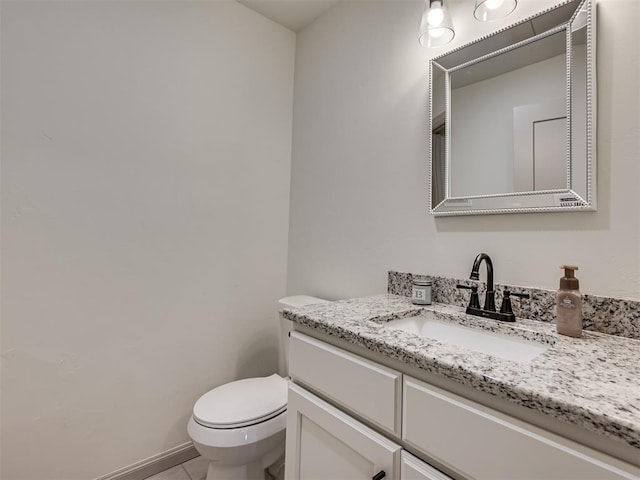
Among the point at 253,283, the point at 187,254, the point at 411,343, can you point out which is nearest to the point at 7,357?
the point at 187,254

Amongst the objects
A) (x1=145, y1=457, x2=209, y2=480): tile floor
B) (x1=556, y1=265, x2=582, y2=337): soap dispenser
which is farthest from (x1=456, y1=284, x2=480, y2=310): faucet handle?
(x1=145, y1=457, x2=209, y2=480): tile floor

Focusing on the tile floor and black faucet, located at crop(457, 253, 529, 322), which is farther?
the tile floor

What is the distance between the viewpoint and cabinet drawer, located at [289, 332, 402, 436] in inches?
28.1

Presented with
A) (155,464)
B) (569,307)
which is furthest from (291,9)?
(155,464)

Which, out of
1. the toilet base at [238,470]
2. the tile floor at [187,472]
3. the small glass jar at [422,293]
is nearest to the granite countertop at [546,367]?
the small glass jar at [422,293]

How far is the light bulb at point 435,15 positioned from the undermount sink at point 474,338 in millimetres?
1072

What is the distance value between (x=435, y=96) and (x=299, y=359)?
1.13 meters

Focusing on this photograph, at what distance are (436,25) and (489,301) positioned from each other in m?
1.02

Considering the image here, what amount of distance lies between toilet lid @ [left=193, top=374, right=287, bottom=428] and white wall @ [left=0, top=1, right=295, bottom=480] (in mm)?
323

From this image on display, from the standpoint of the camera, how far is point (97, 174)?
1.35 m

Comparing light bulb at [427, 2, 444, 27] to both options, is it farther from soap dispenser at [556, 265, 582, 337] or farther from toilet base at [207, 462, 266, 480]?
toilet base at [207, 462, 266, 480]

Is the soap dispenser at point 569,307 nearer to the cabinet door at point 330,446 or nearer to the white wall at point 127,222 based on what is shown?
the cabinet door at point 330,446

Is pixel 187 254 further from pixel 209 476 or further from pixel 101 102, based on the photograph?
pixel 209 476

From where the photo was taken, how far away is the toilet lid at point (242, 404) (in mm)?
1204
